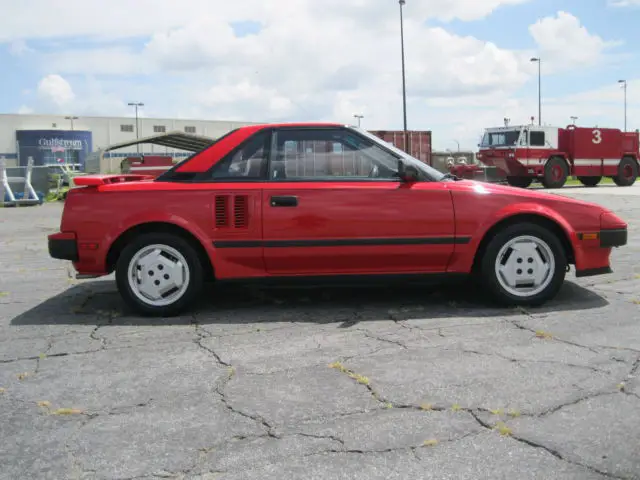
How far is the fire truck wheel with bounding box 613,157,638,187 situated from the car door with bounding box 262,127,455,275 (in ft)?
80.0

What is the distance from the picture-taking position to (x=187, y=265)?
16.3ft

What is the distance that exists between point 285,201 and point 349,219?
48 centimetres

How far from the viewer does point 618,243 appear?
17.1 ft

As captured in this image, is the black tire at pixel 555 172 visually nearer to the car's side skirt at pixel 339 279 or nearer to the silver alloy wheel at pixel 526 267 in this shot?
the silver alloy wheel at pixel 526 267

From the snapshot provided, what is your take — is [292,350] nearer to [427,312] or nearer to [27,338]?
[427,312]

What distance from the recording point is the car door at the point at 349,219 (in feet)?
16.2

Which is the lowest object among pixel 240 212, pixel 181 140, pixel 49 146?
pixel 240 212

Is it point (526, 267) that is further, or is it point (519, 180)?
point (519, 180)

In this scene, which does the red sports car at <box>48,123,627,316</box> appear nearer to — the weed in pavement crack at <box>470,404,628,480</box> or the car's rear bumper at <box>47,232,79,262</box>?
the car's rear bumper at <box>47,232,79,262</box>

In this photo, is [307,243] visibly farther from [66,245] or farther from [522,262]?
[66,245]

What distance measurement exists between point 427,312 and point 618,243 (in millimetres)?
1589

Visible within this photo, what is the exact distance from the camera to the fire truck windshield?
23969mm

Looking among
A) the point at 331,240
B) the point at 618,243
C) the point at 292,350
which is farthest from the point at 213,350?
the point at 618,243

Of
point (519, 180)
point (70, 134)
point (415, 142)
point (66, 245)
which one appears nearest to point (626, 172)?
point (519, 180)
